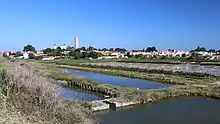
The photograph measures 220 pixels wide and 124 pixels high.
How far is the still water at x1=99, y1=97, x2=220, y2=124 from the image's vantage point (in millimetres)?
12516

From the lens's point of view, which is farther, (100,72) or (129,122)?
(100,72)

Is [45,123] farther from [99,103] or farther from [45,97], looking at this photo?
[99,103]

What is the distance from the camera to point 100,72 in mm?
41375

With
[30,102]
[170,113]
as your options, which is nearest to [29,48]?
[170,113]

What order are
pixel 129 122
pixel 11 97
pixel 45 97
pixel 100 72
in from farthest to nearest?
pixel 100 72, pixel 129 122, pixel 45 97, pixel 11 97

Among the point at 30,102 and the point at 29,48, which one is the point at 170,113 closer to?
the point at 30,102

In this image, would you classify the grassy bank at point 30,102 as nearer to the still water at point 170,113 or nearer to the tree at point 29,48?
the still water at point 170,113

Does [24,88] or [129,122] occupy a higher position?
[24,88]

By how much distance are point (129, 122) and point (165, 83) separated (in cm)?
1537

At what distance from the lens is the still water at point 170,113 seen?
12.5 metres

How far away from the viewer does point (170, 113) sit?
14.0m

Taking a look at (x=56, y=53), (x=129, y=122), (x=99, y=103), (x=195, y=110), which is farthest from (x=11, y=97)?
(x=56, y=53)

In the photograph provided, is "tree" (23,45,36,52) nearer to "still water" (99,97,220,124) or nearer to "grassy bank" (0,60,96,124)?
"still water" (99,97,220,124)

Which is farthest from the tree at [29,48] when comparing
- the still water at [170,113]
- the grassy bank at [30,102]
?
the grassy bank at [30,102]
